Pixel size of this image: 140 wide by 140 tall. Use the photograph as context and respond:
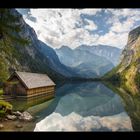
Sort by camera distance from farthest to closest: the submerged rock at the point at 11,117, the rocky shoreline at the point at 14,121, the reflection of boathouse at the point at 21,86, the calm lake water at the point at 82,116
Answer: the reflection of boathouse at the point at 21,86, the submerged rock at the point at 11,117, the calm lake water at the point at 82,116, the rocky shoreline at the point at 14,121

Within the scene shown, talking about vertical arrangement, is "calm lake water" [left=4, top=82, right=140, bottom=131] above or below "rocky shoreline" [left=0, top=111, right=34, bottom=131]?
below

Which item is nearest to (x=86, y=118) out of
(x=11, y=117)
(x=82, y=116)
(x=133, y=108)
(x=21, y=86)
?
(x=82, y=116)

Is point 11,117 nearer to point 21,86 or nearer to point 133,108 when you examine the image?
point 133,108

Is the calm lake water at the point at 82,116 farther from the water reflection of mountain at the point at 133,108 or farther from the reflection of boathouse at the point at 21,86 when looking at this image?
the reflection of boathouse at the point at 21,86

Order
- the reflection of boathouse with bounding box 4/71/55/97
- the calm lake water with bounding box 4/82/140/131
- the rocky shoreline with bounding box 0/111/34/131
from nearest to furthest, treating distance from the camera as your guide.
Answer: the rocky shoreline with bounding box 0/111/34/131
the calm lake water with bounding box 4/82/140/131
the reflection of boathouse with bounding box 4/71/55/97

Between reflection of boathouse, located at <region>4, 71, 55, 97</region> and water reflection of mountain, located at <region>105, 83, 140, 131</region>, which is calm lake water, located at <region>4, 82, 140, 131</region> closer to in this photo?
water reflection of mountain, located at <region>105, 83, 140, 131</region>

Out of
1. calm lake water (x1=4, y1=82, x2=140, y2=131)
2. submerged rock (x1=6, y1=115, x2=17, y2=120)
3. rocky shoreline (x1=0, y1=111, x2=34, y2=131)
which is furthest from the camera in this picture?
submerged rock (x1=6, y1=115, x2=17, y2=120)

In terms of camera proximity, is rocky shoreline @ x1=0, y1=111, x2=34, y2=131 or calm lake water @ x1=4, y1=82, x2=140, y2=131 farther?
calm lake water @ x1=4, y1=82, x2=140, y2=131

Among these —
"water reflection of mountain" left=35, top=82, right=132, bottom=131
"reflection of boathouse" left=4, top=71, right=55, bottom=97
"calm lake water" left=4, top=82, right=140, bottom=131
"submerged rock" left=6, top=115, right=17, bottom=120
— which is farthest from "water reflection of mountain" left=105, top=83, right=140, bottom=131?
"reflection of boathouse" left=4, top=71, right=55, bottom=97

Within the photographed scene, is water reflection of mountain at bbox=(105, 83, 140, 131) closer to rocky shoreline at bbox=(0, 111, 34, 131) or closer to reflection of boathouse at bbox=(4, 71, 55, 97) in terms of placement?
rocky shoreline at bbox=(0, 111, 34, 131)

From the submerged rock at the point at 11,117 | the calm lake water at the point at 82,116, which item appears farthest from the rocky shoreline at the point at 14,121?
the calm lake water at the point at 82,116
